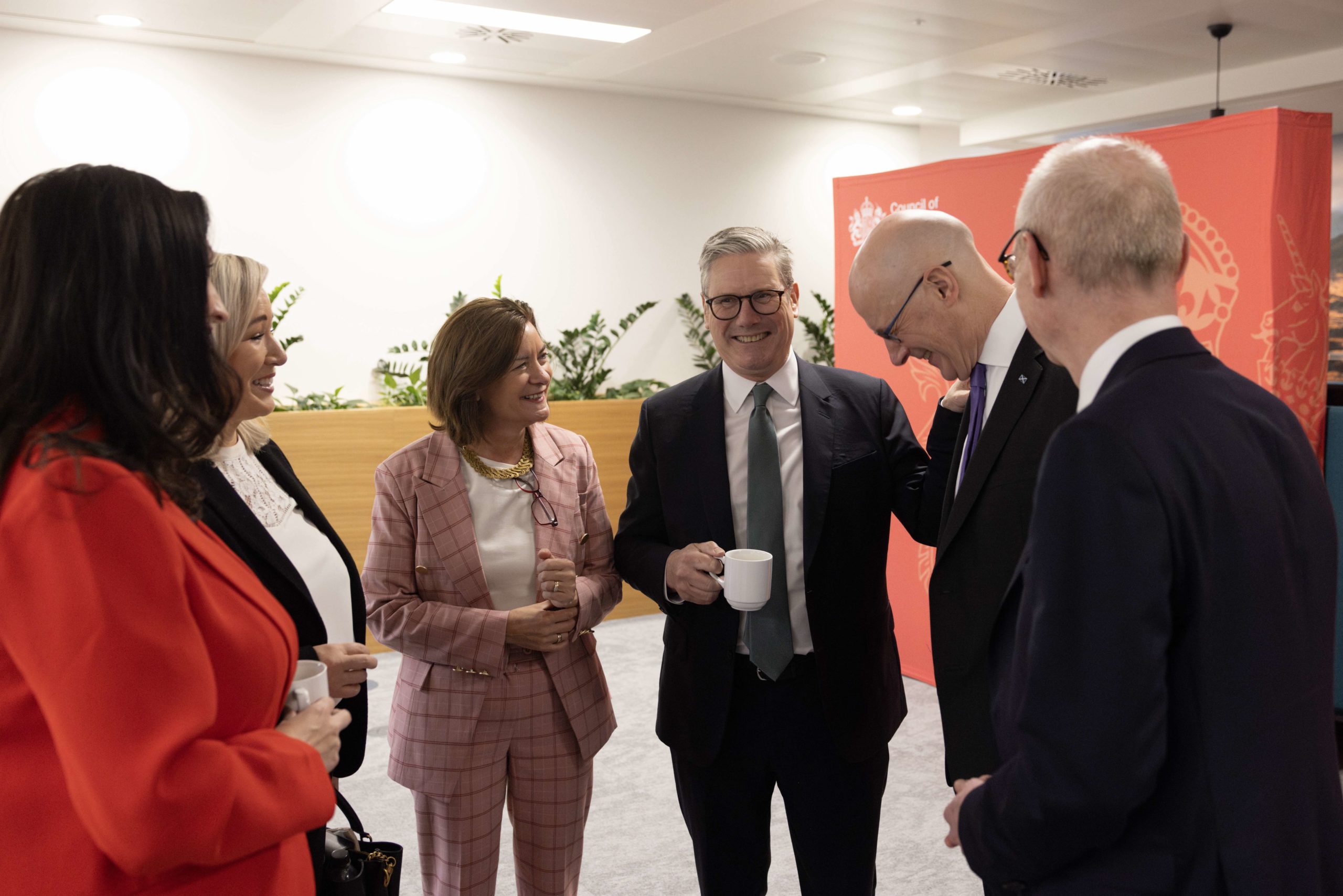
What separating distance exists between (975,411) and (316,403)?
5102 mm

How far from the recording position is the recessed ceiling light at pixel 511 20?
18.4ft

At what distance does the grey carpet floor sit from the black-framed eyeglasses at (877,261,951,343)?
5.86ft

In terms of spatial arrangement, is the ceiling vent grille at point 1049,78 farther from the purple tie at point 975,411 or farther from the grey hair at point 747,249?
the purple tie at point 975,411

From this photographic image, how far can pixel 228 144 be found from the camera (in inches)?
250

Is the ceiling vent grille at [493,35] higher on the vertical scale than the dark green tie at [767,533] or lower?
higher

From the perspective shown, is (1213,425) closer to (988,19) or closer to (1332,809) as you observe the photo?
(1332,809)

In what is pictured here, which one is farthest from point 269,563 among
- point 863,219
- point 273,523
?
point 863,219

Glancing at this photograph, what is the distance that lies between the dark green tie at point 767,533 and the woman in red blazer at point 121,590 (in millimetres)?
1071

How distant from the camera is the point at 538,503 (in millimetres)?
2287

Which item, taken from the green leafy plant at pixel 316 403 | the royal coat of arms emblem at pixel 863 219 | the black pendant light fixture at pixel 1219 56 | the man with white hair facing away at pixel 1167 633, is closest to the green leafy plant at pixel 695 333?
the green leafy plant at pixel 316 403

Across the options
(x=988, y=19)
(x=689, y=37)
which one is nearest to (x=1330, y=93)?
(x=988, y=19)

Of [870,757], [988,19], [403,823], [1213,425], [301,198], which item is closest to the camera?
[1213,425]

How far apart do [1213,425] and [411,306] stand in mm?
6444

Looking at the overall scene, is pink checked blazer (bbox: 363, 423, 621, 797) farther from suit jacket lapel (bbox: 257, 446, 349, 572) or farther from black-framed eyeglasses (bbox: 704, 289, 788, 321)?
black-framed eyeglasses (bbox: 704, 289, 788, 321)
